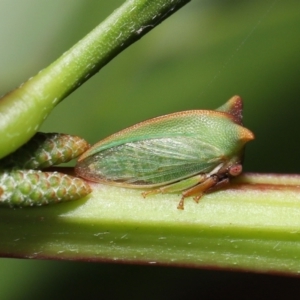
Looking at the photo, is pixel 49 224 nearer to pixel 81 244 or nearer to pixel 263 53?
pixel 81 244

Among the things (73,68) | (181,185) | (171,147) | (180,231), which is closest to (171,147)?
(171,147)

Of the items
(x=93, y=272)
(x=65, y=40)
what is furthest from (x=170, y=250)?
(x=65, y=40)

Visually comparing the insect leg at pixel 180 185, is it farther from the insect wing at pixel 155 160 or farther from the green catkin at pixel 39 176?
the green catkin at pixel 39 176

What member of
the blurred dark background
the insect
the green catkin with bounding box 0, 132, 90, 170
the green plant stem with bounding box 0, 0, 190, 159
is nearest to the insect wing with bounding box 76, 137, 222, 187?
the insect

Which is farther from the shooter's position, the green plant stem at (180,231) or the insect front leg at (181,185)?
the insect front leg at (181,185)

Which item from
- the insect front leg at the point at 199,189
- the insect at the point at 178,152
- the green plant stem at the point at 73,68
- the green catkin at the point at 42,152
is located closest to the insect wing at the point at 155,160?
the insect at the point at 178,152

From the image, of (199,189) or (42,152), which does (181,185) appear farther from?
(42,152)

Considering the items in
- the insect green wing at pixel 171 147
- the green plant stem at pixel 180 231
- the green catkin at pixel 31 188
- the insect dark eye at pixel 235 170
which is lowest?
the green plant stem at pixel 180 231

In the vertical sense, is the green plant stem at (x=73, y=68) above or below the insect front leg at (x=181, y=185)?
above
